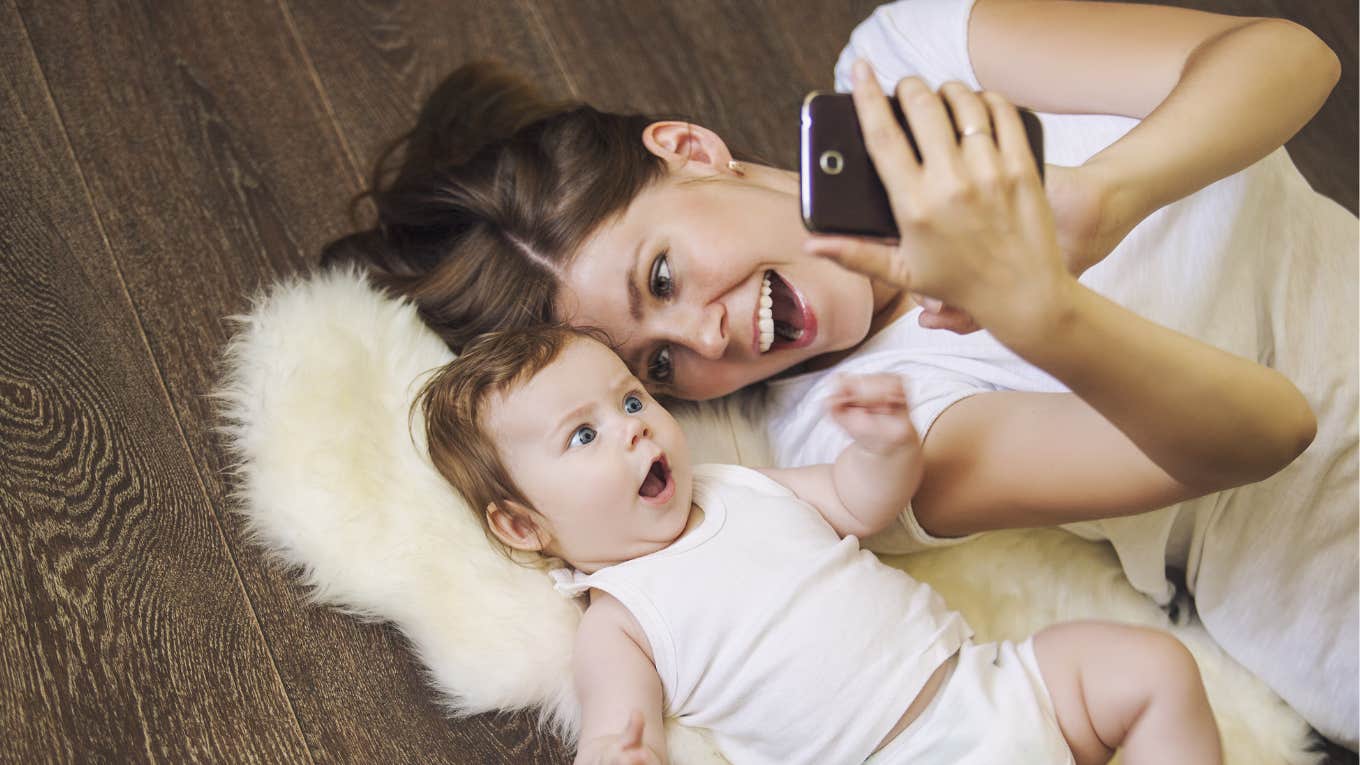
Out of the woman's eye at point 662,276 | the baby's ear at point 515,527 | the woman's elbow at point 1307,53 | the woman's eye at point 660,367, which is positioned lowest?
the baby's ear at point 515,527

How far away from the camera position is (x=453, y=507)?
1099 mm

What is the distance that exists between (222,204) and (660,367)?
579 mm

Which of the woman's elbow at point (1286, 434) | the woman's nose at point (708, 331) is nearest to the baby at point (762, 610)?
the woman's nose at point (708, 331)

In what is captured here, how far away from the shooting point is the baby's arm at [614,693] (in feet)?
2.91

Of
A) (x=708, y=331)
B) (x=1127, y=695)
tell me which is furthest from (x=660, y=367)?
(x=1127, y=695)

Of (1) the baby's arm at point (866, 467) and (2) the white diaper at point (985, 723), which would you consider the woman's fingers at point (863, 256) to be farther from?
(2) the white diaper at point (985, 723)

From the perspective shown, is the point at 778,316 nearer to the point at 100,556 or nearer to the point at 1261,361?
the point at 1261,361

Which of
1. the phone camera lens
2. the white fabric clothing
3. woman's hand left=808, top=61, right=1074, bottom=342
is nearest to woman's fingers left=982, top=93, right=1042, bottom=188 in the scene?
woman's hand left=808, top=61, right=1074, bottom=342

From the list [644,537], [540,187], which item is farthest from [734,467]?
[540,187]

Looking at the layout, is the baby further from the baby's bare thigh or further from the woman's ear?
the woman's ear

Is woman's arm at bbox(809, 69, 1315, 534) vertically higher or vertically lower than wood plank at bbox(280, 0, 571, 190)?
higher

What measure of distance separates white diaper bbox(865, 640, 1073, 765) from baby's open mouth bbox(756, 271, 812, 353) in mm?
382

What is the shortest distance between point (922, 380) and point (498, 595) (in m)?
0.49

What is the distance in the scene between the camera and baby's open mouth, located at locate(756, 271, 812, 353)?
3.82 ft
